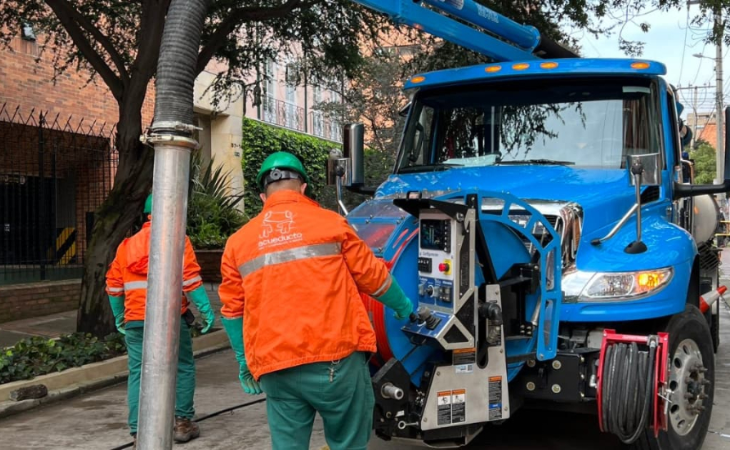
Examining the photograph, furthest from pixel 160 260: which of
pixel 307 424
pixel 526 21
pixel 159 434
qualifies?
pixel 526 21

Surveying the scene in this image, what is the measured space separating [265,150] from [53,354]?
15021mm

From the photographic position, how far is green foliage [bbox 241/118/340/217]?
68.5ft

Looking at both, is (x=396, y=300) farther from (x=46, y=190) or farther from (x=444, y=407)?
(x=46, y=190)

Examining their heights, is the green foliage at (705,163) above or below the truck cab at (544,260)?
above

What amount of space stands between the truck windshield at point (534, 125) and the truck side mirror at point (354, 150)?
34 centimetres

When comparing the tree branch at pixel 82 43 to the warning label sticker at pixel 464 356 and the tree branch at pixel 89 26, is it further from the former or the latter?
the warning label sticker at pixel 464 356

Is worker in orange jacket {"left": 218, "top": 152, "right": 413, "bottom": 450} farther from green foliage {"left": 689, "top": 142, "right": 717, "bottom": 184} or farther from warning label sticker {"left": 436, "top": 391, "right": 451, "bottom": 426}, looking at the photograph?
green foliage {"left": 689, "top": 142, "right": 717, "bottom": 184}

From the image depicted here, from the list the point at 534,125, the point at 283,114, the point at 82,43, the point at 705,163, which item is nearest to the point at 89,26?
the point at 82,43

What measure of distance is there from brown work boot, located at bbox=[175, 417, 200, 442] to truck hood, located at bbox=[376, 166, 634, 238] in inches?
88.0

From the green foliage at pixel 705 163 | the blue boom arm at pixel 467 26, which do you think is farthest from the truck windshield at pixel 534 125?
the green foliage at pixel 705 163

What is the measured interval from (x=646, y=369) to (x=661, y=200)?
64.5 inches

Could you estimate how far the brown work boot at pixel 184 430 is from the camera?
5367 millimetres

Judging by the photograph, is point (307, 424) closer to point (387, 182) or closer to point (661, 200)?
point (387, 182)

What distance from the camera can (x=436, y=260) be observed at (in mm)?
3768
